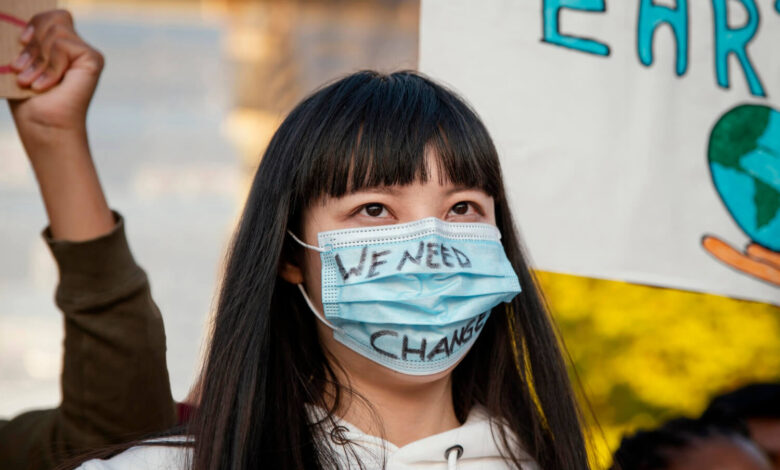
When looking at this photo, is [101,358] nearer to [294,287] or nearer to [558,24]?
[294,287]

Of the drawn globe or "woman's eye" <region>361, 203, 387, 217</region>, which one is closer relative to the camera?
"woman's eye" <region>361, 203, 387, 217</region>

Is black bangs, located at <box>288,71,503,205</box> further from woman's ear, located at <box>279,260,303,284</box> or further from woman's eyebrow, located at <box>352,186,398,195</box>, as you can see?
woman's ear, located at <box>279,260,303,284</box>

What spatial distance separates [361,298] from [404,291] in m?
0.10

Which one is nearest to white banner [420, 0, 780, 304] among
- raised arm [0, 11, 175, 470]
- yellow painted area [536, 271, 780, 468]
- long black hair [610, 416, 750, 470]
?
long black hair [610, 416, 750, 470]

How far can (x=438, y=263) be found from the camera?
219 cm

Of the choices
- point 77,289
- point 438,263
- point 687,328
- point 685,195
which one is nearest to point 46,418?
point 77,289

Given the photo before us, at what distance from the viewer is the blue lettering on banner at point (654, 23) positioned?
3156 mm

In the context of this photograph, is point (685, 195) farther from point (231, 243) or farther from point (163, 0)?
point (163, 0)

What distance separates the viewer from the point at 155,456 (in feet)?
7.08

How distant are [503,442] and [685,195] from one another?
50.6 inches

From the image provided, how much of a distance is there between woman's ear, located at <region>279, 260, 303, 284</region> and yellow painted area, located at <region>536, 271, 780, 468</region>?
271cm

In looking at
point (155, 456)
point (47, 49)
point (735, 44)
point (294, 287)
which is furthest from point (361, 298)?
point (735, 44)

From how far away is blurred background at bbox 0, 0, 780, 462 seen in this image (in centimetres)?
495


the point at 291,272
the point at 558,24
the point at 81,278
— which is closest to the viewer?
the point at 291,272
